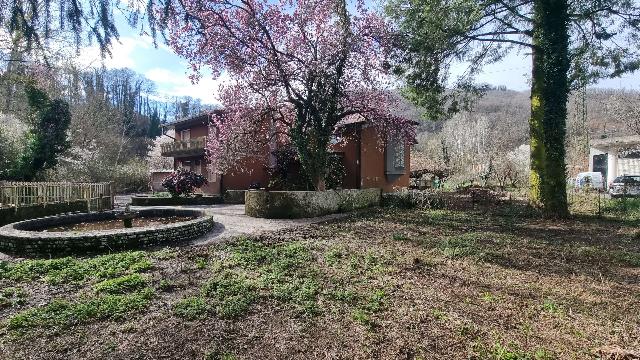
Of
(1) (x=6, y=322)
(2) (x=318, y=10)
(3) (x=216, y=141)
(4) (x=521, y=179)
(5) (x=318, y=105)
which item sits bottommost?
(1) (x=6, y=322)

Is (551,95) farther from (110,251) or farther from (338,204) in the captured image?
(110,251)

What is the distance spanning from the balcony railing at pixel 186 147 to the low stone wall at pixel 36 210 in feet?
30.6

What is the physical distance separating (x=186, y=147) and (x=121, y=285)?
21.3m

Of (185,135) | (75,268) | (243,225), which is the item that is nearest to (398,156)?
(243,225)

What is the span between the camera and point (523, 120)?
53656mm

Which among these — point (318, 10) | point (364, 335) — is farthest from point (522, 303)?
point (318, 10)

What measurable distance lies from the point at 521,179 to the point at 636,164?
13.9 m

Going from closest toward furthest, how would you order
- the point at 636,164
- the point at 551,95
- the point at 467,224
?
the point at 467,224
the point at 551,95
the point at 636,164

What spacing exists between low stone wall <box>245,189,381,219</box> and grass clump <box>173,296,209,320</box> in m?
7.92

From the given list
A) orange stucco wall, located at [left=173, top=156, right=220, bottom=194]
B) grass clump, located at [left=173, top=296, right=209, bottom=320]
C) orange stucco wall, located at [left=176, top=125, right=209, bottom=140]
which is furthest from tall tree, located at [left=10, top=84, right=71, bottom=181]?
grass clump, located at [left=173, top=296, right=209, bottom=320]

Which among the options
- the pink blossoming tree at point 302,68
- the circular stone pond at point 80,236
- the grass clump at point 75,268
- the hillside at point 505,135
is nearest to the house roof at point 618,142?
the hillside at point 505,135

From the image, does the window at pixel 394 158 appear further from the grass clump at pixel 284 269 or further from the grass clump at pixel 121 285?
the grass clump at pixel 121 285

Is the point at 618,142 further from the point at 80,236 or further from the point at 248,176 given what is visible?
the point at 80,236

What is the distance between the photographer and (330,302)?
455 centimetres
